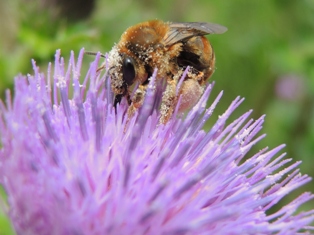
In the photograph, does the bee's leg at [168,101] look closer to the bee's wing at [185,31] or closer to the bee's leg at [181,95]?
the bee's leg at [181,95]

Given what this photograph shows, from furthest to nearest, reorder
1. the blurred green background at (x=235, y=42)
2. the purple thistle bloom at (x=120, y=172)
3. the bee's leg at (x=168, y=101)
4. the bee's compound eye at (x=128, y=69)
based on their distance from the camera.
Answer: the blurred green background at (x=235, y=42) → the bee's leg at (x=168, y=101) → the bee's compound eye at (x=128, y=69) → the purple thistle bloom at (x=120, y=172)

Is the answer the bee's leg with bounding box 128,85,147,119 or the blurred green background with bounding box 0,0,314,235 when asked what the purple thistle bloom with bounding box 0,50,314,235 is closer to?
the bee's leg with bounding box 128,85,147,119

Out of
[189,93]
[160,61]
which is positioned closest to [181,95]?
[189,93]

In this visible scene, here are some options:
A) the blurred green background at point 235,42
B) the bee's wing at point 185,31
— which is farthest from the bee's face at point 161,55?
the blurred green background at point 235,42

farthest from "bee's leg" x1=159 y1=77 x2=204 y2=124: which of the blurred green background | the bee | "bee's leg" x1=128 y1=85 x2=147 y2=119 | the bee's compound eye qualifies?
the blurred green background

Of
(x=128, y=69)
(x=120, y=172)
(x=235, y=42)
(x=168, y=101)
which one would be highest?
(x=235, y=42)

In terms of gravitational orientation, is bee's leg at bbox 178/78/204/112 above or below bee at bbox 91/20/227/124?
below

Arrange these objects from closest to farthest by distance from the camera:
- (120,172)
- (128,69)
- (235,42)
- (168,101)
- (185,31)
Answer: (120,172)
(128,69)
(168,101)
(185,31)
(235,42)

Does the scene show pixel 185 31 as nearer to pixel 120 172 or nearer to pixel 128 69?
Answer: pixel 128 69
